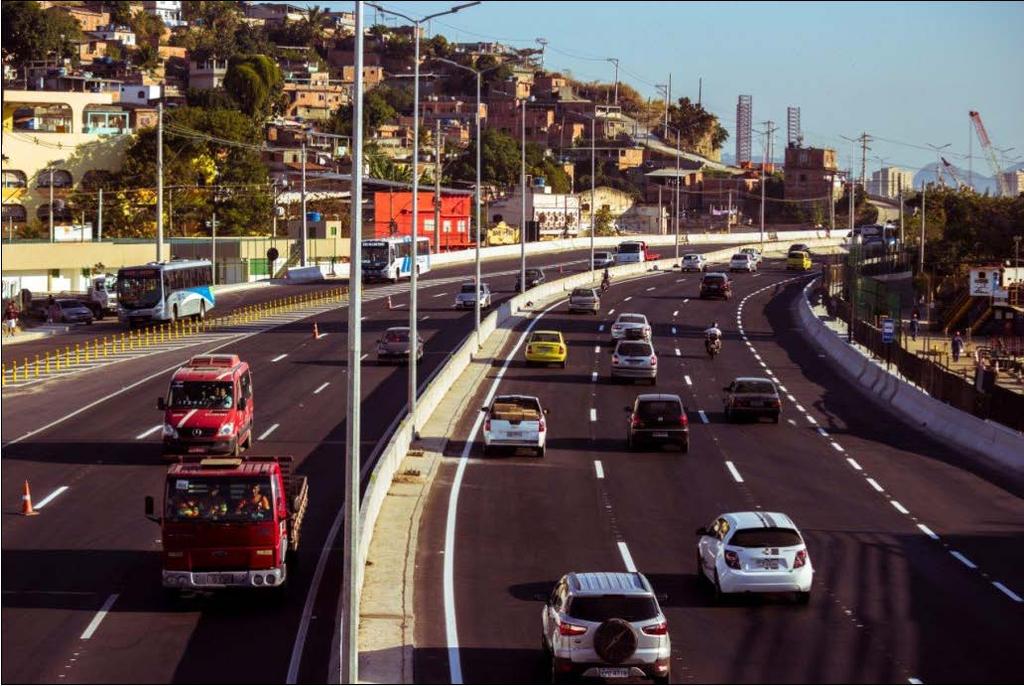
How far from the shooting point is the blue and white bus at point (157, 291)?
244ft

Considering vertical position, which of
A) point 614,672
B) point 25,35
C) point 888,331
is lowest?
point 614,672

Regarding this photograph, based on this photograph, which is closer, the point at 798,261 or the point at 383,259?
the point at 383,259

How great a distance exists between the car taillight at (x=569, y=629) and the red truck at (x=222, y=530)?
6.33 meters

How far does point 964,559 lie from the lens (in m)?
29.6

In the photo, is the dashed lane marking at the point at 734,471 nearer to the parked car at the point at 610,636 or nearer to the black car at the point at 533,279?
the parked car at the point at 610,636

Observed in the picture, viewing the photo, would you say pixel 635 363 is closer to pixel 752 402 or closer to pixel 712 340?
pixel 752 402

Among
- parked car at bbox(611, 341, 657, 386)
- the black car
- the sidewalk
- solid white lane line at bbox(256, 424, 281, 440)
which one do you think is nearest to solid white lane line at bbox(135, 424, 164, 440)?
solid white lane line at bbox(256, 424, 281, 440)

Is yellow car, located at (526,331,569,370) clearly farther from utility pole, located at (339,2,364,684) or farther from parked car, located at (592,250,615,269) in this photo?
parked car, located at (592,250,615,269)

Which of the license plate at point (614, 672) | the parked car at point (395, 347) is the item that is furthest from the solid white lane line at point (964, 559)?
the parked car at point (395, 347)

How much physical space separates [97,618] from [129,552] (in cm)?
500

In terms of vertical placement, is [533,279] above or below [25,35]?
below

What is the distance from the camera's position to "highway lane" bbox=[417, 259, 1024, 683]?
22.1 meters

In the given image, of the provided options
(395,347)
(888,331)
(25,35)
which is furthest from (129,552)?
(25,35)

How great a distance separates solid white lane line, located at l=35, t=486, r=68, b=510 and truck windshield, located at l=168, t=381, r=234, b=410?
3.85m
